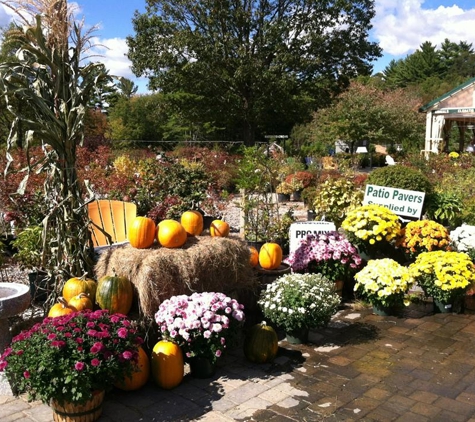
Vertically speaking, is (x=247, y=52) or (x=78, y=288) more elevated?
(x=247, y=52)


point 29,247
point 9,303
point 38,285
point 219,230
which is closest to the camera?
point 9,303

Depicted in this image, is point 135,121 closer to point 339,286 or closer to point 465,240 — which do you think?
point 465,240

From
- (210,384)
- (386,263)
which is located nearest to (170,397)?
(210,384)

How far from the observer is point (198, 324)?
3.90m

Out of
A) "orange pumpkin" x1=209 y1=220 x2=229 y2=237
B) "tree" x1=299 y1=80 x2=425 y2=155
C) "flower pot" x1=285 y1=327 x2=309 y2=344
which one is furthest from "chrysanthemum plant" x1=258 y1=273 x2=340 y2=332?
"tree" x1=299 y1=80 x2=425 y2=155

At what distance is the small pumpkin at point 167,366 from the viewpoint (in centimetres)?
383

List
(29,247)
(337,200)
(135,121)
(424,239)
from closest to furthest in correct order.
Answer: (29,247), (424,239), (337,200), (135,121)

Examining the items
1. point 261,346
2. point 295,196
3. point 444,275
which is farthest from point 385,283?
point 295,196

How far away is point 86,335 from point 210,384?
1.14m

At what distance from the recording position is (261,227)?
7258 mm

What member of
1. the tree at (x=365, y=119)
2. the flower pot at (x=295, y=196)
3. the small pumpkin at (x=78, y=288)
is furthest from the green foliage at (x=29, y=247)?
the tree at (x=365, y=119)

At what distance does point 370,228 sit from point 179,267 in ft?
9.73

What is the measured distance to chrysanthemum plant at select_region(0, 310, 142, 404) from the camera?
10.2 feet

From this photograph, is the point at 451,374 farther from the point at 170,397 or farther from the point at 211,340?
the point at 170,397
